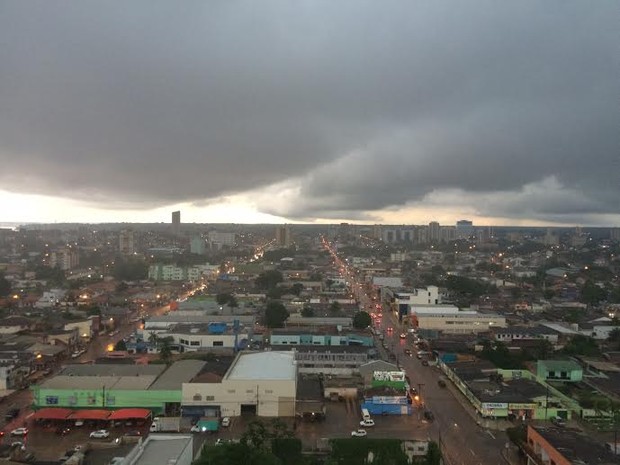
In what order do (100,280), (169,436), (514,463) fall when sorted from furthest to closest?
(100,280) → (514,463) → (169,436)

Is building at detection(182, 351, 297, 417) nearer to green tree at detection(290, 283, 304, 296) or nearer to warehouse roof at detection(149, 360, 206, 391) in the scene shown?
warehouse roof at detection(149, 360, 206, 391)

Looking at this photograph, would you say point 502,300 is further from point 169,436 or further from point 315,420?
point 169,436

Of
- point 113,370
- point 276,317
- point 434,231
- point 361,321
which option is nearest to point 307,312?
point 276,317

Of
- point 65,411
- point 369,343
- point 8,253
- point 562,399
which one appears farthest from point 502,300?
point 8,253

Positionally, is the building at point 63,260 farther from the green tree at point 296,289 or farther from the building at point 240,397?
the building at point 240,397

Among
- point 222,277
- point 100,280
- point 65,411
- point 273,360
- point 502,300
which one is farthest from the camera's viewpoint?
point 222,277

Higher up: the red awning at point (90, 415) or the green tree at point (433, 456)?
the green tree at point (433, 456)

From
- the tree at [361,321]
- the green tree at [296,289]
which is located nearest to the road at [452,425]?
the tree at [361,321]
